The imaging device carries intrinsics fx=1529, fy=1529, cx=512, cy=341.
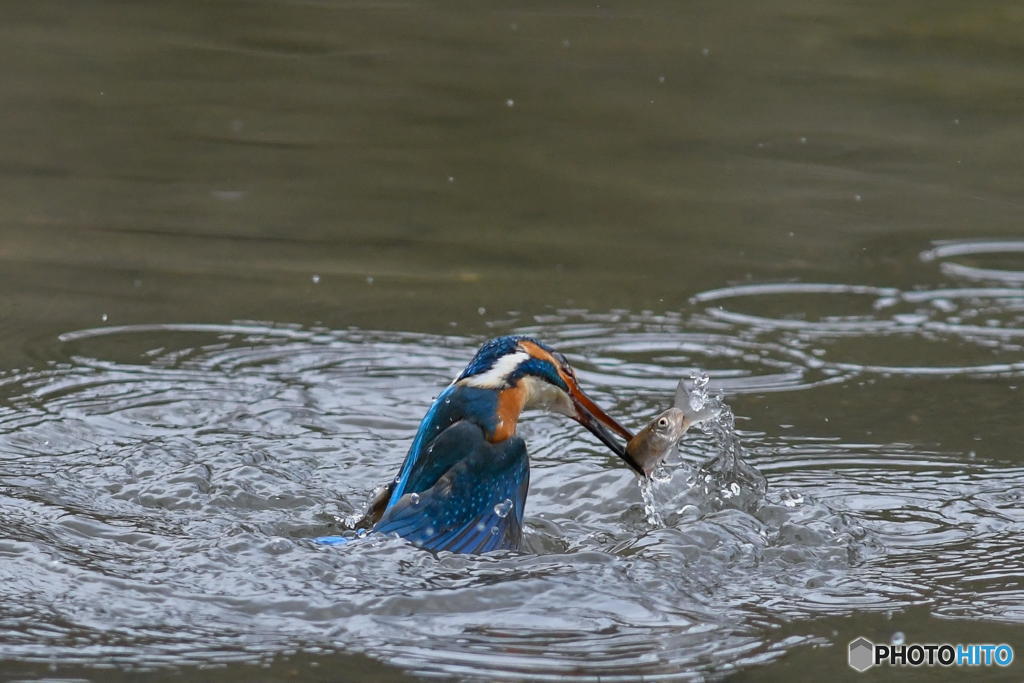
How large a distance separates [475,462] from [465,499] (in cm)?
11

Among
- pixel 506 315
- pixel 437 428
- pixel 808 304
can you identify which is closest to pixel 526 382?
pixel 437 428

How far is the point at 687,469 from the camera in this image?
512 cm

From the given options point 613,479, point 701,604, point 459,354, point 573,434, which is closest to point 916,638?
point 701,604

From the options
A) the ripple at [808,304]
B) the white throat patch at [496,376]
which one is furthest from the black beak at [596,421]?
the ripple at [808,304]

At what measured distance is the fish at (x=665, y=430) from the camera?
4.73 meters

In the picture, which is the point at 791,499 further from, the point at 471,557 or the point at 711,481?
the point at 471,557

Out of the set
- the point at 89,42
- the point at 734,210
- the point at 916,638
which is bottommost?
the point at 916,638

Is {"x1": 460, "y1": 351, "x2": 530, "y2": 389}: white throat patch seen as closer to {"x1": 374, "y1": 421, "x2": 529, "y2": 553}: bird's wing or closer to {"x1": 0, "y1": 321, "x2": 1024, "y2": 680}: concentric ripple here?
{"x1": 374, "y1": 421, "x2": 529, "y2": 553}: bird's wing

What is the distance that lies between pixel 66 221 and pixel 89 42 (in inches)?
113

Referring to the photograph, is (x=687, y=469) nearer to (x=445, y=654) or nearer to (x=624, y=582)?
(x=624, y=582)

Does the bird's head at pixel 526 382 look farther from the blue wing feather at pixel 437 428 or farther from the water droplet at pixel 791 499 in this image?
the water droplet at pixel 791 499

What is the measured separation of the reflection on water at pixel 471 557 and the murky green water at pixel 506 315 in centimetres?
2

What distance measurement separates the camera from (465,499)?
14.0ft

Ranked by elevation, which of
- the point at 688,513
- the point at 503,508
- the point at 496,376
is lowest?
the point at 688,513
